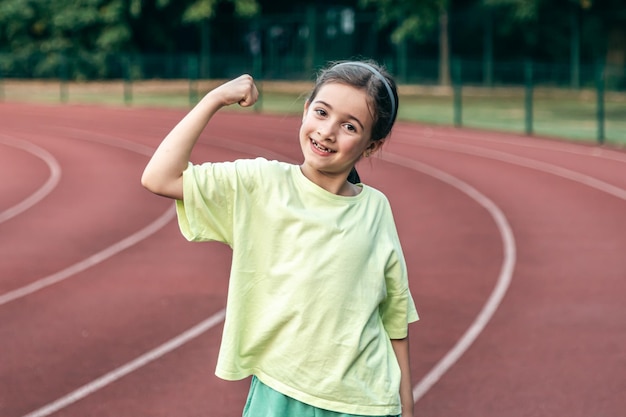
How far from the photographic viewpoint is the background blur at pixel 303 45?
1528 inches

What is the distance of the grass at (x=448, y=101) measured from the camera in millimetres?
26506

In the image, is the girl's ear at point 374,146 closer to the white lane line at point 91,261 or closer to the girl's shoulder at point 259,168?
the girl's shoulder at point 259,168

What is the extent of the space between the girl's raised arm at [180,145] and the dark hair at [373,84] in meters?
0.23

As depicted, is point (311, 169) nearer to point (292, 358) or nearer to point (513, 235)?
point (292, 358)

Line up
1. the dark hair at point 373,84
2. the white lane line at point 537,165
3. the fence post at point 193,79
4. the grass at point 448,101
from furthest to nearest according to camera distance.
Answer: the fence post at point 193,79 < the grass at point 448,101 < the white lane line at point 537,165 < the dark hair at point 373,84

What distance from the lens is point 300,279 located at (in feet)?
9.27

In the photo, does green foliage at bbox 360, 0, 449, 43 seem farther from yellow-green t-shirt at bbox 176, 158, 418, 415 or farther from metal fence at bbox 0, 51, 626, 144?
yellow-green t-shirt at bbox 176, 158, 418, 415

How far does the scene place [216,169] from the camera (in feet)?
9.44

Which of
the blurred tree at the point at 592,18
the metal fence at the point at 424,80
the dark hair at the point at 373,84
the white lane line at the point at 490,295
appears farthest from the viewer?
the blurred tree at the point at 592,18

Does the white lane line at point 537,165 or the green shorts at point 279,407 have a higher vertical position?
the green shorts at point 279,407

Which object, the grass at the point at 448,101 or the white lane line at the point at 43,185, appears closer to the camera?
the white lane line at the point at 43,185

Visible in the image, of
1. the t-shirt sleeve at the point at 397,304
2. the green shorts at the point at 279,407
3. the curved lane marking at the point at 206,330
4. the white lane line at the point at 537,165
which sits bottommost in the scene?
the curved lane marking at the point at 206,330

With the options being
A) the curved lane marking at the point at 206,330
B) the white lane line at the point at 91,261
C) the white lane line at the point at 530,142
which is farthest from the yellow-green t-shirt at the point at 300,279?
the white lane line at the point at 530,142

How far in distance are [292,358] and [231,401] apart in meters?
3.52
